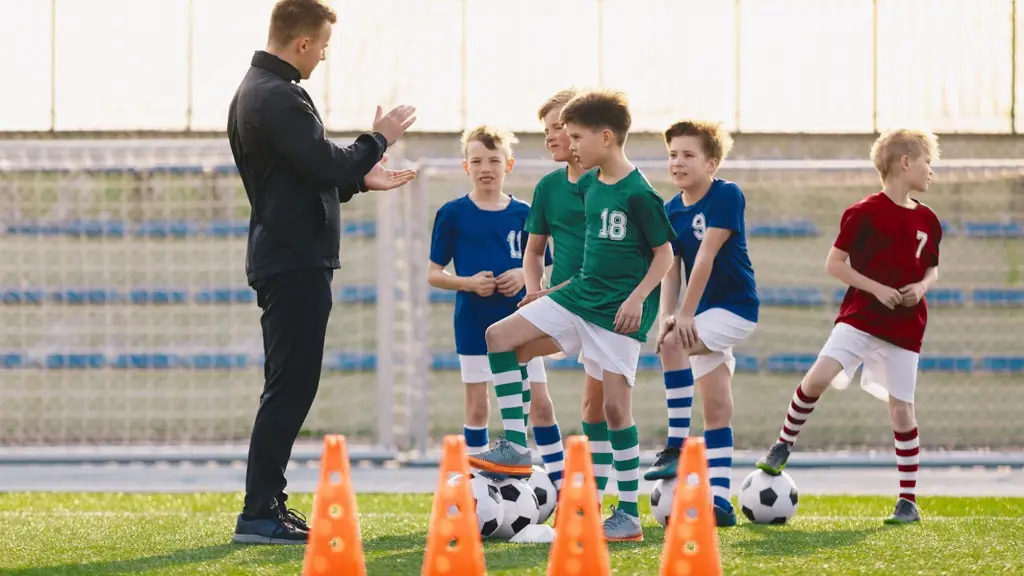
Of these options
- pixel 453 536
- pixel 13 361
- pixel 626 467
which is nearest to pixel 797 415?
pixel 626 467

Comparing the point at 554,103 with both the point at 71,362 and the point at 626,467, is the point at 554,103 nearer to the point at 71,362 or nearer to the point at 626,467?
the point at 626,467

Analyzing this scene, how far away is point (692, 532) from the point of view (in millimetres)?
3600

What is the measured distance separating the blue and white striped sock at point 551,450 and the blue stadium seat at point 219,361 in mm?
5829

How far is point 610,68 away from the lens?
10.9m

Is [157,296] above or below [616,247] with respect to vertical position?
below

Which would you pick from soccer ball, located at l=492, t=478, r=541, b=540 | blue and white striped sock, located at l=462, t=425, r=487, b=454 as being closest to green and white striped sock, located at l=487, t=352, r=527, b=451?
soccer ball, located at l=492, t=478, r=541, b=540

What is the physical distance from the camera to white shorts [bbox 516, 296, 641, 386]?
4.86 m

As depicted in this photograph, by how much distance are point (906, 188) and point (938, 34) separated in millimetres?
5403

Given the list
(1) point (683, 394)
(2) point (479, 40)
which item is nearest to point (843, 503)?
(1) point (683, 394)

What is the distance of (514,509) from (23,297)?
285 inches

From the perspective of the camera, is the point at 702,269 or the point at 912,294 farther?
the point at 912,294

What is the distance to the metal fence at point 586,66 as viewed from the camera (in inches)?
421

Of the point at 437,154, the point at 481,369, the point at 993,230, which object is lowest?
the point at 481,369

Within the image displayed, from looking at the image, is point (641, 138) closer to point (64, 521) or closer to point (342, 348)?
point (342, 348)
